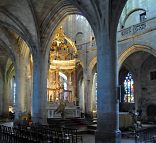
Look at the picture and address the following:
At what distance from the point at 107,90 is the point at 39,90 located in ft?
26.2

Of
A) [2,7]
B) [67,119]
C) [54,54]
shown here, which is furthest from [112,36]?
[54,54]

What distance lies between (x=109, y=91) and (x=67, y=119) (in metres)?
12.3

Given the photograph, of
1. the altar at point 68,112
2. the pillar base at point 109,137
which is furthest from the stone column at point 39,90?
the pillar base at point 109,137

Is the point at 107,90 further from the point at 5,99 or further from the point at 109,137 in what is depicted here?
the point at 5,99

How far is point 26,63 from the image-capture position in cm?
2495

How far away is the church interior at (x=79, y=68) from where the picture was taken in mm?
12672

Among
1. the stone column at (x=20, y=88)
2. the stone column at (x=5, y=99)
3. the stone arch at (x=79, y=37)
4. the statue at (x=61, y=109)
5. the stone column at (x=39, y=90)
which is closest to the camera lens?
the stone column at (x=39, y=90)

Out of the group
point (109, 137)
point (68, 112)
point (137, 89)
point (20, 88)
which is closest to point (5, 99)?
point (20, 88)

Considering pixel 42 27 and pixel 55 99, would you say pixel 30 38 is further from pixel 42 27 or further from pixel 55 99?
pixel 55 99

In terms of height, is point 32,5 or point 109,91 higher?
point 32,5

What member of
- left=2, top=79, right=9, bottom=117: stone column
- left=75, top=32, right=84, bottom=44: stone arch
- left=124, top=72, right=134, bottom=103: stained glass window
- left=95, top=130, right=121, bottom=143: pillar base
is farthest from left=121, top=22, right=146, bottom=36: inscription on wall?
left=2, top=79, right=9, bottom=117: stone column

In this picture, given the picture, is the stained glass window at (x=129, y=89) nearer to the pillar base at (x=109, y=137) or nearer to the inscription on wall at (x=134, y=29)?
the inscription on wall at (x=134, y=29)

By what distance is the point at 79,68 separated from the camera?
34750 mm

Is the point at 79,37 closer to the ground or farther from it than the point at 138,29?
farther from it
